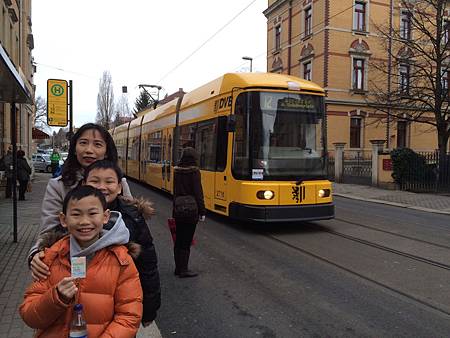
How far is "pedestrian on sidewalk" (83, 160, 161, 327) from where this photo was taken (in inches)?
98.6

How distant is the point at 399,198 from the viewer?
1694 centimetres

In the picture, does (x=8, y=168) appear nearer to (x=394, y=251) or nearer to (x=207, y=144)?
(x=207, y=144)

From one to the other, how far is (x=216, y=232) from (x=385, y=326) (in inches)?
205

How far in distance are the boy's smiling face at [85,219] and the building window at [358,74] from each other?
112ft

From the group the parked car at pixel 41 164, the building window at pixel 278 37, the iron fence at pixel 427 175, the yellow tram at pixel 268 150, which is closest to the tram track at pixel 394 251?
the yellow tram at pixel 268 150

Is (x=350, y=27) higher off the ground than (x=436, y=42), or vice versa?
(x=350, y=27)

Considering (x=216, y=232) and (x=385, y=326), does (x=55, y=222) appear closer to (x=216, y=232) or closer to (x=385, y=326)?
(x=385, y=326)

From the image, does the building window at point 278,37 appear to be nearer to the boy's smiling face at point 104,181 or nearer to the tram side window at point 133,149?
the tram side window at point 133,149

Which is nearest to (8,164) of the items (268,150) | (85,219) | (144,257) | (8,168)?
(8,168)

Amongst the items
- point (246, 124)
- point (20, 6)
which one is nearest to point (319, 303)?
point (246, 124)

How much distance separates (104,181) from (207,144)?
8223mm

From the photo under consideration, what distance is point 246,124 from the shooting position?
8930 mm

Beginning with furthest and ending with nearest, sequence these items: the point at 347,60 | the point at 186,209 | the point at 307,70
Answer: the point at 307,70, the point at 347,60, the point at 186,209

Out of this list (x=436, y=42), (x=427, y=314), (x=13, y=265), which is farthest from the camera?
(x=436, y=42)
